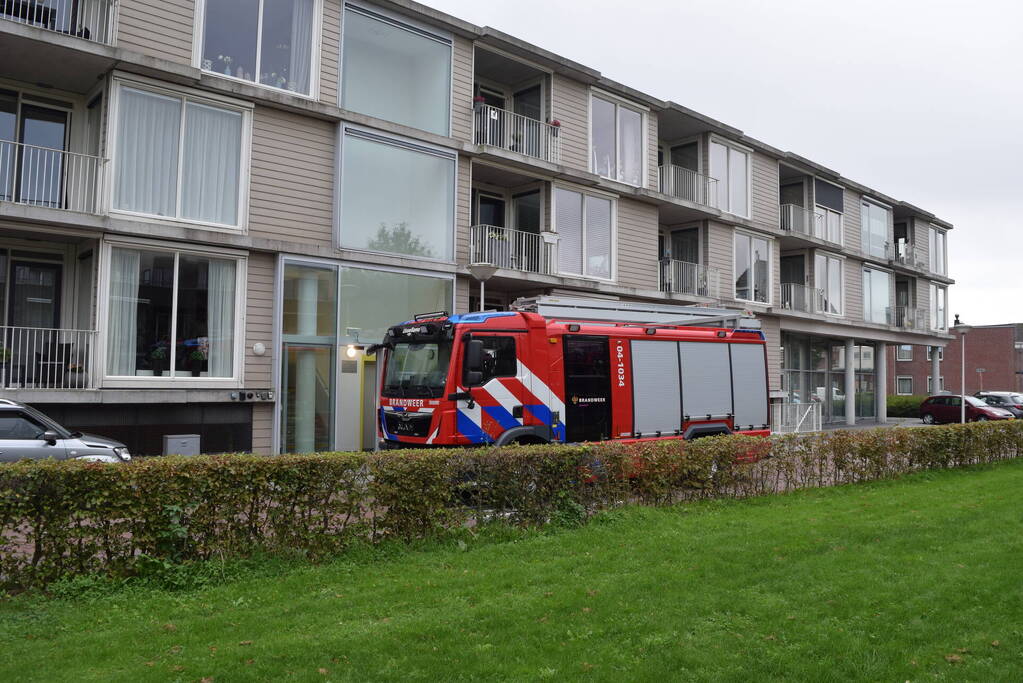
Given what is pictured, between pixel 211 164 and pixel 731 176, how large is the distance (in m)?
18.0

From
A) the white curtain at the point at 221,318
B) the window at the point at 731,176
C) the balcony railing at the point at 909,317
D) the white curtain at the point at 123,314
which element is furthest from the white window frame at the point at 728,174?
the white curtain at the point at 123,314

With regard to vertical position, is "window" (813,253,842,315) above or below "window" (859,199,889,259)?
below

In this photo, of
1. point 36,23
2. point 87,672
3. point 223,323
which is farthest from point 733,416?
point 36,23

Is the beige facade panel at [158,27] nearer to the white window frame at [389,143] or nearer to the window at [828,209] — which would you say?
the white window frame at [389,143]

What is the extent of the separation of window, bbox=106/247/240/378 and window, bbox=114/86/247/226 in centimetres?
93

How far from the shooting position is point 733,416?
1530 cm

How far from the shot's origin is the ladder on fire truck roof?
42.8 feet

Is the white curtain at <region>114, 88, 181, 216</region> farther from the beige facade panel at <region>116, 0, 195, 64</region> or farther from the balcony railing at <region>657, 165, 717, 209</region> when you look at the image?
the balcony railing at <region>657, 165, 717, 209</region>

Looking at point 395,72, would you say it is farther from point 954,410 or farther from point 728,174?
point 954,410

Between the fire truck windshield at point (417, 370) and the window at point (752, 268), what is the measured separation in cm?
1687

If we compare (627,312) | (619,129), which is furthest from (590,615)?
(619,129)

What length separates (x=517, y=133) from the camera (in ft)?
66.3

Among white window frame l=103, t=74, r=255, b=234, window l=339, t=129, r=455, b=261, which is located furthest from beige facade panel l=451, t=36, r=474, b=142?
white window frame l=103, t=74, r=255, b=234

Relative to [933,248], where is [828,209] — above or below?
above
